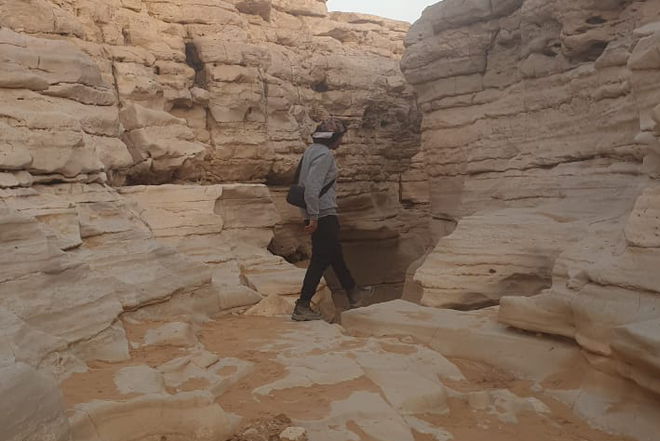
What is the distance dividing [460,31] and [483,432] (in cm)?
828

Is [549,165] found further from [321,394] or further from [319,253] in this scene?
[321,394]

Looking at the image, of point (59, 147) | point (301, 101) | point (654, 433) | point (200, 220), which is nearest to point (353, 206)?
point (301, 101)

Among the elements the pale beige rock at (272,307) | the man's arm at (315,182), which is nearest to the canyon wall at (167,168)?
the pale beige rock at (272,307)

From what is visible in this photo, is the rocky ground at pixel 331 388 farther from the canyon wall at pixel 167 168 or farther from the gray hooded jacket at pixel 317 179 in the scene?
the gray hooded jacket at pixel 317 179

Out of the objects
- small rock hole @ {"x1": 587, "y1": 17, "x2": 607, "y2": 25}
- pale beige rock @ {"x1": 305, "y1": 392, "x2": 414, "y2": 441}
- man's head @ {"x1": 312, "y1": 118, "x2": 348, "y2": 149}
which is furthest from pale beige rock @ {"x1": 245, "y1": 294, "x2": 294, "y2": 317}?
small rock hole @ {"x1": 587, "y1": 17, "x2": 607, "y2": 25}

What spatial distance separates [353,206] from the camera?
14.9m

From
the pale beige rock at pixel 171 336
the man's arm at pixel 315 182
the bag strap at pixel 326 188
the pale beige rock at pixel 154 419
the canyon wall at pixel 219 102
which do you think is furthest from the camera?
the canyon wall at pixel 219 102

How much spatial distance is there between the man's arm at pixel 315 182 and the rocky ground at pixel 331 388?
121cm

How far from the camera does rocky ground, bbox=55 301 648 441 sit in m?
2.97

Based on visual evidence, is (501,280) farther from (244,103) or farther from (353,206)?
(353,206)

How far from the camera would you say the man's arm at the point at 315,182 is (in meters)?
5.34

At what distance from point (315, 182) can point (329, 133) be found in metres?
0.57

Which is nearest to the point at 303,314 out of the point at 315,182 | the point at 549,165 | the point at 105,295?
the point at 315,182

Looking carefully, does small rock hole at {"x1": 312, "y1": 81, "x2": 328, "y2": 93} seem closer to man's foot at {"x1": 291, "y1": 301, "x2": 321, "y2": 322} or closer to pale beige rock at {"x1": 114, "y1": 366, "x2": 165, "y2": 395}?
man's foot at {"x1": 291, "y1": 301, "x2": 321, "y2": 322}
